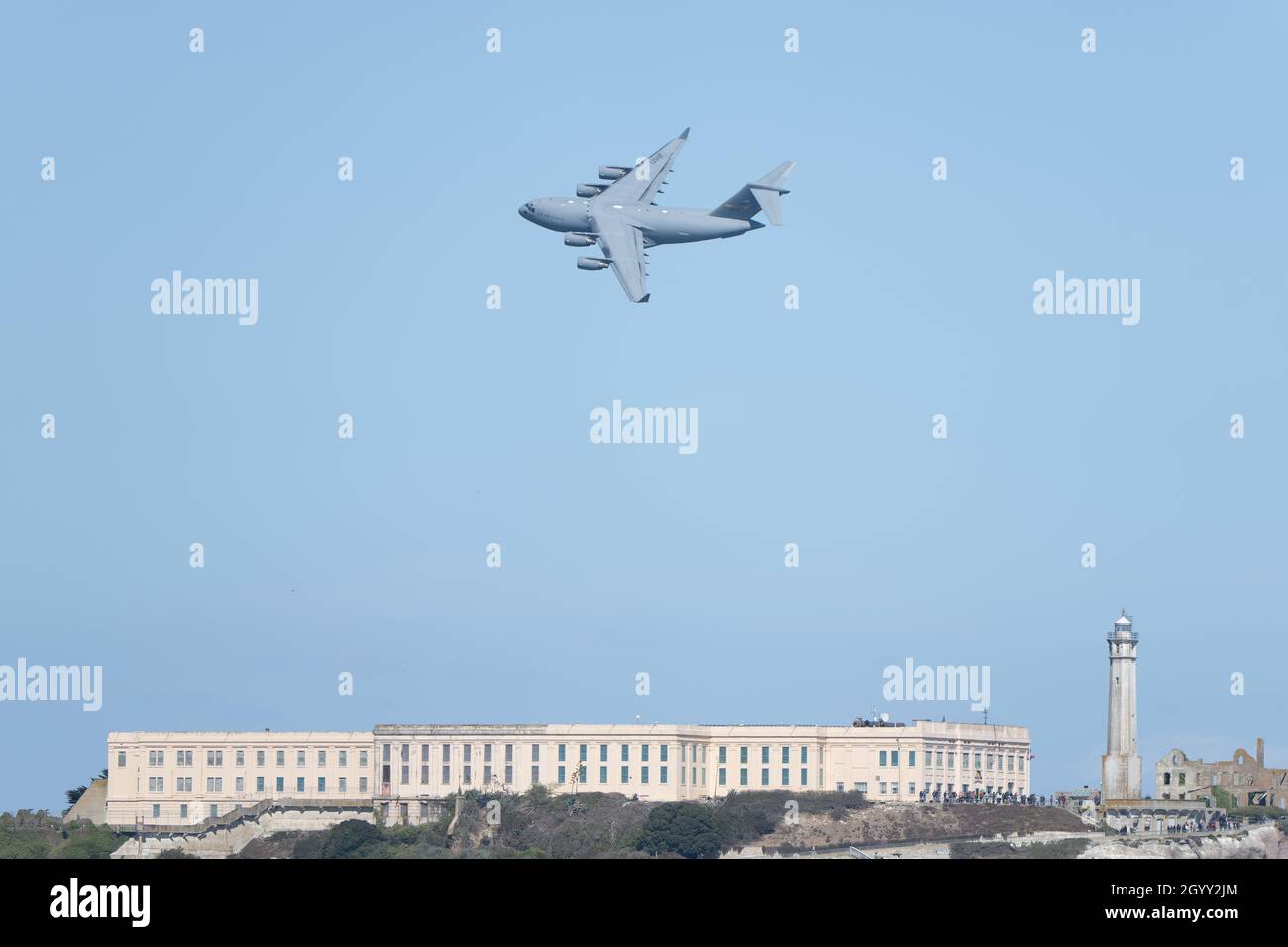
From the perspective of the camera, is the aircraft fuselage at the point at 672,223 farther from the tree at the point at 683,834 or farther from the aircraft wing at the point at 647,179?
the tree at the point at 683,834

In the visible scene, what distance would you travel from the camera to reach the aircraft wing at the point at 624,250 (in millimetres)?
154000

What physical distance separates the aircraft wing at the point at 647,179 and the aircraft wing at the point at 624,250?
7231mm

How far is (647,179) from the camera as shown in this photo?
17050 centimetres

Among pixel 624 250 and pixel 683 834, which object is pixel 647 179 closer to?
pixel 624 250

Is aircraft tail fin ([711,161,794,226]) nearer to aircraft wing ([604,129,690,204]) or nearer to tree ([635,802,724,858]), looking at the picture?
aircraft wing ([604,129,690,204])

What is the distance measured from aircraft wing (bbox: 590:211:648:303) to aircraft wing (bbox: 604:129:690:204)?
723 centimetres

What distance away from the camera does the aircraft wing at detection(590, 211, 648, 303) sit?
15400cm

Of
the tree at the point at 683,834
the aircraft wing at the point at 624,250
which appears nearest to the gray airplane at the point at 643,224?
the aircraft wing at the point at 624,250

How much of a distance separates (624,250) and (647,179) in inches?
610

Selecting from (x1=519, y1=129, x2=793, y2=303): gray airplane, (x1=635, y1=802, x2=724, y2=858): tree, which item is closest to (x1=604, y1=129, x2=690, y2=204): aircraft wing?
(x1=519, y1=129, x2=793, y2=303): gray airplane
